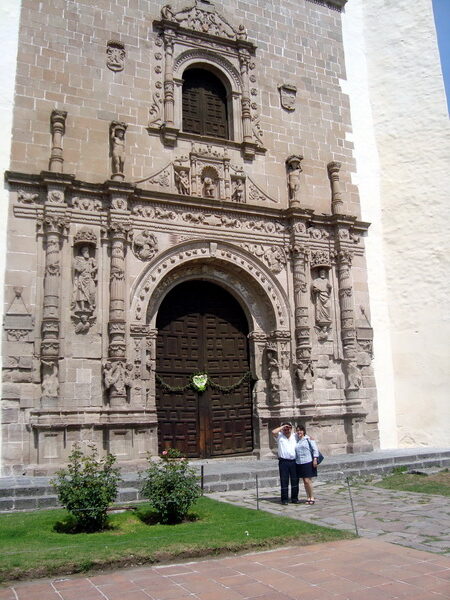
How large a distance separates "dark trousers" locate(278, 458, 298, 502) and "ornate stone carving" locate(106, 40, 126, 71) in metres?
9.51

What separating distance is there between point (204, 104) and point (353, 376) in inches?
298

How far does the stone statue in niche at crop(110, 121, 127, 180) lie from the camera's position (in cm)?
1203

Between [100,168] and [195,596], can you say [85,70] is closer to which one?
[100,168]

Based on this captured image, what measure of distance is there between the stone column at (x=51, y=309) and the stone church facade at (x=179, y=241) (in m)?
0.04

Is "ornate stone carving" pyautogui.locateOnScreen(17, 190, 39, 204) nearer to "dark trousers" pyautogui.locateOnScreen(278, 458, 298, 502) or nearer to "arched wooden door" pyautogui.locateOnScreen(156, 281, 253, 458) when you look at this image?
"arched wooden door" pyautogui.locateOnScreen(156, 281, 253, 458)

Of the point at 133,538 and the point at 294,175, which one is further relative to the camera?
the point at 294,175

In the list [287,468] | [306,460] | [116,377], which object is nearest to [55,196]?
[116,377]

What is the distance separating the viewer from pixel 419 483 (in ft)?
31.7

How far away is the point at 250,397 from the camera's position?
12914 millimetres

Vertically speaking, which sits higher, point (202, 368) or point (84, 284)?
point (84, 284)

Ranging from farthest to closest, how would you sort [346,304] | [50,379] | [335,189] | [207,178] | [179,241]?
1. [335,189]
2. [346,304]
3. [207,178]
4. [179,241]
5. [50,379]

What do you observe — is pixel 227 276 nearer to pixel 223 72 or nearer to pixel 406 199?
pixel 223 72

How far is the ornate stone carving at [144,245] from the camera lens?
12.0 metres

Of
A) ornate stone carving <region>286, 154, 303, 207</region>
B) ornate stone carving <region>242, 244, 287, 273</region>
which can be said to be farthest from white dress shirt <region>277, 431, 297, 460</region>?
ornate stone carving <region>286, 154, 303, 207</region>
